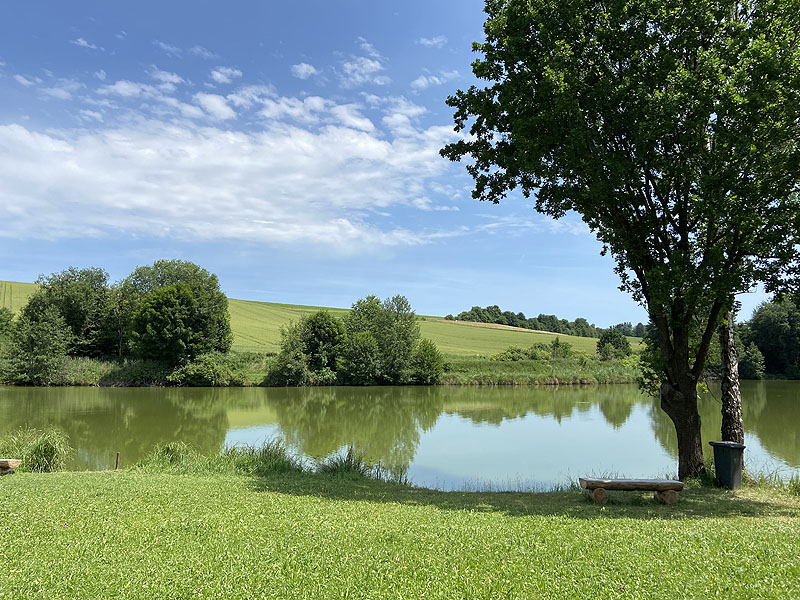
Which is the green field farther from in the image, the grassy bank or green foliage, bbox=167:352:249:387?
green foliage, bbox=167:352:249:387

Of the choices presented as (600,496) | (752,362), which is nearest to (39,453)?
(600,496)

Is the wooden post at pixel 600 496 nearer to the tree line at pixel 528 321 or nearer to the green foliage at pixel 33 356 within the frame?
the green foliage at pixel 33 356

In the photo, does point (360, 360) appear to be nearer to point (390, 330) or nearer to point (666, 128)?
point (390, 330)

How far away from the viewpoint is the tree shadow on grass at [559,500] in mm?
7535

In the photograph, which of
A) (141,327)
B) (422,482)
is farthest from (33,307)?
(422,482)

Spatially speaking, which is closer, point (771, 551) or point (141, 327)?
point (771, 551)

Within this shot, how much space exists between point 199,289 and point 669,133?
49.5m

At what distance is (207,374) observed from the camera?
44.3 meters

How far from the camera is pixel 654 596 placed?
14.1 feet

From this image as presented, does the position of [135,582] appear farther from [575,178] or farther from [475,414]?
[475,414]

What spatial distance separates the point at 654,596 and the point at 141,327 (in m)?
49.8

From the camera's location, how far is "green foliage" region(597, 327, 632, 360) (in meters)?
63.1

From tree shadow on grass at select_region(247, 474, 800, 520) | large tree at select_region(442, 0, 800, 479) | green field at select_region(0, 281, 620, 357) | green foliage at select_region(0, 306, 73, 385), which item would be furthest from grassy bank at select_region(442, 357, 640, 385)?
tree shadow on grass at select_region(247, 474, 800, 520)

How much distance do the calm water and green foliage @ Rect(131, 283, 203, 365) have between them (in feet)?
20.3
